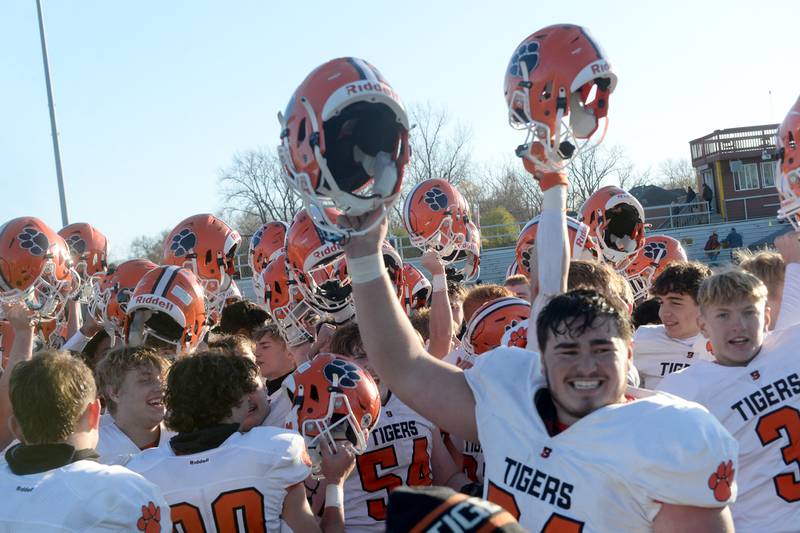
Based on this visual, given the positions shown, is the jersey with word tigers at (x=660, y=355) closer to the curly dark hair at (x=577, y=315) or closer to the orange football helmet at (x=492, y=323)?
the orange football helmet at (x=492, y=323)

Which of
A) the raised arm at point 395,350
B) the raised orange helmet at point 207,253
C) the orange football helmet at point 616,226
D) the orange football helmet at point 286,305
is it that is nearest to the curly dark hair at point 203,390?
the raised arm at point 395,350

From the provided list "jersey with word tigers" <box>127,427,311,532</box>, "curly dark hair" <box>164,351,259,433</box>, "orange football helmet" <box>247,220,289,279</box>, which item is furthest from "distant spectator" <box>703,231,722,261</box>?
"jersey with word tigers" <box>127,427,311,532</box>

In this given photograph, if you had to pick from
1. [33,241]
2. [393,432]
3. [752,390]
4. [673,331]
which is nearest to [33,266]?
[33,241]

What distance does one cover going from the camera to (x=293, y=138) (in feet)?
8.09

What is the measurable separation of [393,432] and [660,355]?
189 centimetres

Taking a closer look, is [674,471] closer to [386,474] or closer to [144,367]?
[386,474]

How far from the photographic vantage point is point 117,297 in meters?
6.20

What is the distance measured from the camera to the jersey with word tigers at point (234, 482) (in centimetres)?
311

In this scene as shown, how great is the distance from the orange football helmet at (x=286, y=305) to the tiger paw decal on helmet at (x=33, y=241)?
A: 1558mm

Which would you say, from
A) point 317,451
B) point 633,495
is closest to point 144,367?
point 317,451

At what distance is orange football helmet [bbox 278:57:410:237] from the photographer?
95.6 inches

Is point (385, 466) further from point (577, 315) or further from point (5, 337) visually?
point (5, 337)

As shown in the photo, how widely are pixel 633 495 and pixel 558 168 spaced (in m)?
1.39

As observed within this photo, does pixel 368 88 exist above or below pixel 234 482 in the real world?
above
